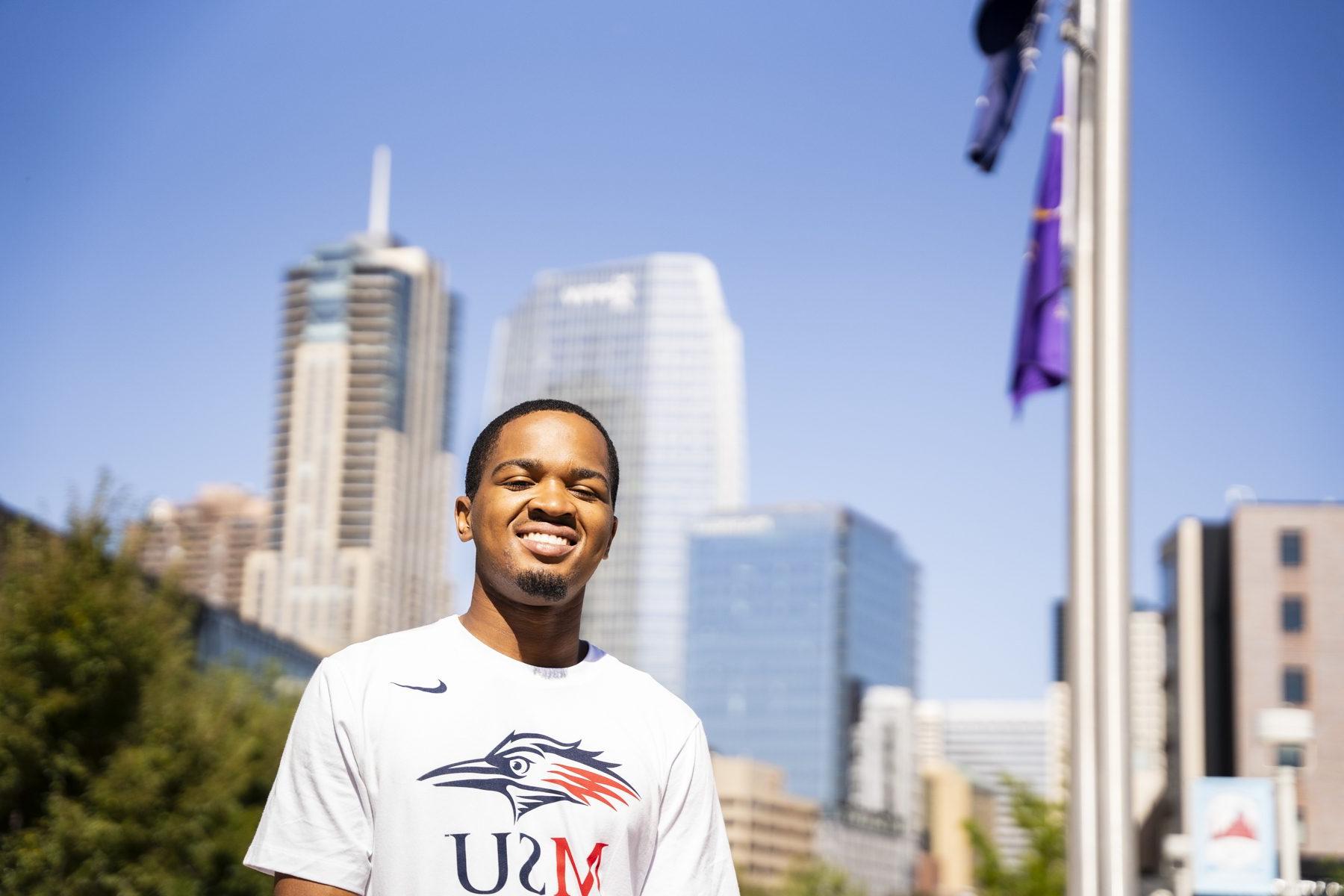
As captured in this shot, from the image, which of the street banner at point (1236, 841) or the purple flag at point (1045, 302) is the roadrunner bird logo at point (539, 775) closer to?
the purple flag at point (1045, 302)

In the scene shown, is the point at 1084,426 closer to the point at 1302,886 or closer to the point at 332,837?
the point at 332,837

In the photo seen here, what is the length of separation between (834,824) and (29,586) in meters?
175

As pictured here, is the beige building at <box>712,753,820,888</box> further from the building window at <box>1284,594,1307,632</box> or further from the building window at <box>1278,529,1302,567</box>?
the building window at <box>1278,529,1302,567</box>

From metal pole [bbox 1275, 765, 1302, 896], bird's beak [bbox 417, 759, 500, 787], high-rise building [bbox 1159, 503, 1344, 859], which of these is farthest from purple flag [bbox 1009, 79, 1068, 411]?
high-rise building [bbox 1159, 503, 1344, 859]

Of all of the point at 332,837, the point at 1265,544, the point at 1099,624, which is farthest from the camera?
the point at 1265,544

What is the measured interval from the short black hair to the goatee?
0.21 metres

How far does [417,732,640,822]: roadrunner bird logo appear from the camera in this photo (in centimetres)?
276

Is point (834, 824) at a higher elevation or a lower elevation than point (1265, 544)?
lower

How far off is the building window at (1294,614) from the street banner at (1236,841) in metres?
50.0

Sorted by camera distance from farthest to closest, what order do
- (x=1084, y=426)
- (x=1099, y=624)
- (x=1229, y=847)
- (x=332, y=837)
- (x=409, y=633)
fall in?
1. (x=1229, y=847)
2. (x=1084, y=426)
3. (x=1099, y=624)
4. (x=409, y=633)
5. (x=332, y=837)

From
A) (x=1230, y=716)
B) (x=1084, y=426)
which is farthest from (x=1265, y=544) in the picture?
(x=1084, y=426)

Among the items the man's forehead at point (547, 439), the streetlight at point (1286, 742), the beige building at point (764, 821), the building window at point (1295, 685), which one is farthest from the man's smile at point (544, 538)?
the beige building at point (764, 821)

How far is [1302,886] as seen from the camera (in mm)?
21859

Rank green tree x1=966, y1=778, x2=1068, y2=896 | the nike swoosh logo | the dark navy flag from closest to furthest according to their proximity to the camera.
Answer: the nike swoosh logo → the dark navy flag → green tree x1=966, y1=778, x2=1068, y2=896
